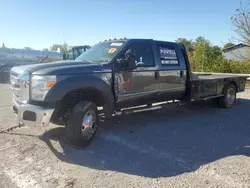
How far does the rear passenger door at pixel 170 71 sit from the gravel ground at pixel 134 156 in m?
0.78

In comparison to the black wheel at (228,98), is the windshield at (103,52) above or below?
above

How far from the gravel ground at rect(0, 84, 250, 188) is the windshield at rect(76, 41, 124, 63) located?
1595mm

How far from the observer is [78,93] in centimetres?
473

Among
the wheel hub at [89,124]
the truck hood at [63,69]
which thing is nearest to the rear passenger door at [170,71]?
the truck hood at [63,69]

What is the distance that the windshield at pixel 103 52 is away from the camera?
17.8 feet

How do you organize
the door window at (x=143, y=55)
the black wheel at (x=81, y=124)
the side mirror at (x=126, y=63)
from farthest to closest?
the door window at (x=143, y=55), the side mirror at (x=126, y=63), the black wheel at (x=81, y=124)

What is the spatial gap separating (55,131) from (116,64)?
77.4 inches

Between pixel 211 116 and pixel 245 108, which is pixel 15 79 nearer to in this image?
pixel 211 116

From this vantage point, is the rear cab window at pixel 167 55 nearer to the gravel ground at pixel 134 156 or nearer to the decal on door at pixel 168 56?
the decal on door at pixel 168 56

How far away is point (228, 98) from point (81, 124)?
18.7 ft

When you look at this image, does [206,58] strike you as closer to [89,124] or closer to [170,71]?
[170,71]

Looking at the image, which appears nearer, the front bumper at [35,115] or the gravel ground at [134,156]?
the gravel ground at [134,156]

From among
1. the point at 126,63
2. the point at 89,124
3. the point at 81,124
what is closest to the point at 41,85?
the point at 81,124

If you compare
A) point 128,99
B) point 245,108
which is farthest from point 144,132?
point 245,108
